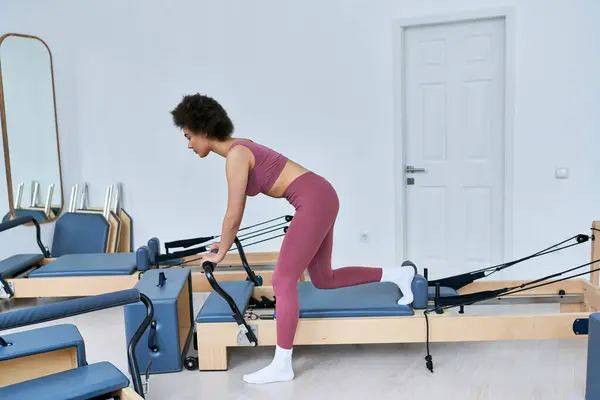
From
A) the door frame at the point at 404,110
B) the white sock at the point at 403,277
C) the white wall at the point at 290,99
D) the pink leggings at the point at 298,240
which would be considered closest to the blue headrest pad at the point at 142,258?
the white wall at the point at 290,99

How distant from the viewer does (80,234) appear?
4625 millimetres

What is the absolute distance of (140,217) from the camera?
486cm

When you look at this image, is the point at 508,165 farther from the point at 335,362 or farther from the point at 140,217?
the point at 140,217

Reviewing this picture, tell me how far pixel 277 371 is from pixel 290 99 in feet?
8.65

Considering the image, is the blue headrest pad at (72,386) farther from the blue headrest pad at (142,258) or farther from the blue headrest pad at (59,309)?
the blue headrest pad at (142,258)

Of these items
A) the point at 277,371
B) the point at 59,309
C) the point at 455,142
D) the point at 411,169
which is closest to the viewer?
the point at 59,309

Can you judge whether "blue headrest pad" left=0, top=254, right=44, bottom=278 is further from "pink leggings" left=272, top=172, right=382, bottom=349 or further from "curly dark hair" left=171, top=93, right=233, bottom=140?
"pink leggings" left=272, top=172, right=382, bottom=349

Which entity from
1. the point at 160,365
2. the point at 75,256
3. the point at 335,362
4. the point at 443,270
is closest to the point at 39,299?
the point at 75,256

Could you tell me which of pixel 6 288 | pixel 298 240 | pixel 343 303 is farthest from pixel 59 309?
pixel 6 288

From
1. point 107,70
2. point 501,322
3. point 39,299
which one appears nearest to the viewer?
point 501,322

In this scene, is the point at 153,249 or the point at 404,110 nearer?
the point at 153,249

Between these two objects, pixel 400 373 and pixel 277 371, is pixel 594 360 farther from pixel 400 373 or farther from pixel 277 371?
pixel 277 371

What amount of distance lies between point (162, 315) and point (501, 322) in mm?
1583

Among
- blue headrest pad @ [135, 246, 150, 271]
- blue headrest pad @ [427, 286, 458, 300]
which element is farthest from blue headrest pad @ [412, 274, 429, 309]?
blue headrest pad @ [135, 246, 150, 271]
